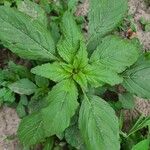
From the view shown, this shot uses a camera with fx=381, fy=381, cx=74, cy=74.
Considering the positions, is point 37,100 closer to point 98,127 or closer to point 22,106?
point 22,106

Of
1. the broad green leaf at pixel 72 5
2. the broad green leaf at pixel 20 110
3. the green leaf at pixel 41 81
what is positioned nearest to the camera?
the green leaf at pixel 41 81

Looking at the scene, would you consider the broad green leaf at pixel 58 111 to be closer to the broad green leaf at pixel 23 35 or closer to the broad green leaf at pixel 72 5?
the broad green leaf at pixel 23 35

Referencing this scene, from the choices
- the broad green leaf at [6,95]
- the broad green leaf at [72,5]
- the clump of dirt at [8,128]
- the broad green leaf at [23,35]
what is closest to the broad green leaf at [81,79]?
the broad green leaf at [23,35]

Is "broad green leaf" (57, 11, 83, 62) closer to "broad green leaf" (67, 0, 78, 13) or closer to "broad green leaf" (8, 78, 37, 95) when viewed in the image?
"broad green leaf" (8, 78, 37, 95)

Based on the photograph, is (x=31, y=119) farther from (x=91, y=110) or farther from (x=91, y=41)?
(x=91, y=41)

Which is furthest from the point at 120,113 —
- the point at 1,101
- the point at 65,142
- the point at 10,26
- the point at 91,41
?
the point at 10,26

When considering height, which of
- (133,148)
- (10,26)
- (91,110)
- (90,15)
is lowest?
(133,148)
